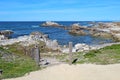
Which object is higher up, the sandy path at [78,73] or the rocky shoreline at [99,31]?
the sandy path at [78,73]

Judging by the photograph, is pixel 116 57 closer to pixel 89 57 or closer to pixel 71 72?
pixel 89 57

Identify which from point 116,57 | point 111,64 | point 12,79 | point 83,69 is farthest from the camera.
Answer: point 116,57

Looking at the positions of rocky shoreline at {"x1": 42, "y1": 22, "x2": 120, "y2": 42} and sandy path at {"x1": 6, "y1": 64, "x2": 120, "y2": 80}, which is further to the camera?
rocky shoreline at {"x1": 42, "y1": 22, "x2": 120, "y2": 42}

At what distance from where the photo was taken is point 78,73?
2023 centimetres

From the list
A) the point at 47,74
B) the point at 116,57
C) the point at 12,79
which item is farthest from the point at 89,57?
the point at 12,79

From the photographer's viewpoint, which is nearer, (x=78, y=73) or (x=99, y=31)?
(x=78, y=73)

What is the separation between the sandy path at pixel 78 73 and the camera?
1931 cm

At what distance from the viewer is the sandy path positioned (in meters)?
19.3

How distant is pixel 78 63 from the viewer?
76.7ft

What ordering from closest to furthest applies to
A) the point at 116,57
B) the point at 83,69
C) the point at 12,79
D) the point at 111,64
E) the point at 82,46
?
1. the point at 12,79
2. the point at 83,69
3. the point at 111,64
4. the point at 116,57
5. the point at 82,46

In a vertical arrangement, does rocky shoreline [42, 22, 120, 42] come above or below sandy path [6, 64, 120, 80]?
below

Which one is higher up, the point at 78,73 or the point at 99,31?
the point at 78,73

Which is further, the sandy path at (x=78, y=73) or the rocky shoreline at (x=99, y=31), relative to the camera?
the rocky shoreline at (x=99, y=31)

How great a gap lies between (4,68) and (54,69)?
3.54 m
